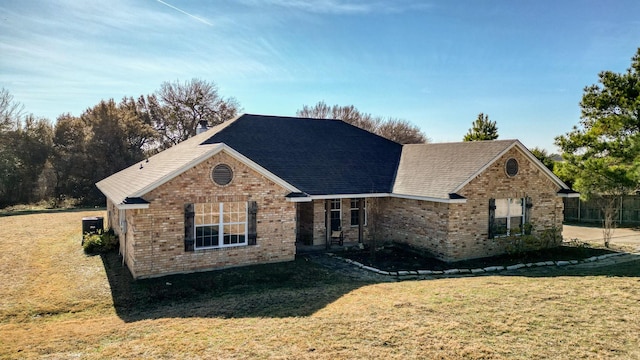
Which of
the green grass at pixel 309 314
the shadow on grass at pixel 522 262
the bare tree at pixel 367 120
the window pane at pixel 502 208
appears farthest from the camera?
the bare tree at pixel 367 120

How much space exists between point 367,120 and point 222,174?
50.5m

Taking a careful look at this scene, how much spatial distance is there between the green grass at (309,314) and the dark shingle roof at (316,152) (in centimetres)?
488

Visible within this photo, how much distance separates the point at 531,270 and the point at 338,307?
28.2 feet

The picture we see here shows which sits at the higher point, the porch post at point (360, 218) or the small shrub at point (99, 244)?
the porch post at point (360, 218)

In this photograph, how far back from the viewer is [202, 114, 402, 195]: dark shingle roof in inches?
698

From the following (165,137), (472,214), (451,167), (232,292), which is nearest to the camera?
(232,292)

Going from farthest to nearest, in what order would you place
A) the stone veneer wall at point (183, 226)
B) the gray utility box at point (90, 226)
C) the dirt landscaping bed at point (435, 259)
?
the gray utility box at point (90, 226) → the dirt landscaping bed at point (435, 259) → the stone veneer wall at point (183, 226)

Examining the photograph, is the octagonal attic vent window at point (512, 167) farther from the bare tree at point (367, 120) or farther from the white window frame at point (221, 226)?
the bare tree at point (367, 120)

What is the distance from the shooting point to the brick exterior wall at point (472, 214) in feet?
50.9

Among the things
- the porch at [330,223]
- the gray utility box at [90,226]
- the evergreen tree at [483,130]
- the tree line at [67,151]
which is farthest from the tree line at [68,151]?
the evergreen tree at [483,130]

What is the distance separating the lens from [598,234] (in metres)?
22.3

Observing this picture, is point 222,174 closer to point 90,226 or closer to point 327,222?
point 327,222

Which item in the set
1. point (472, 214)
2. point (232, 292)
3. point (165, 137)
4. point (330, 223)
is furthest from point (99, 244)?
point (165, 137)

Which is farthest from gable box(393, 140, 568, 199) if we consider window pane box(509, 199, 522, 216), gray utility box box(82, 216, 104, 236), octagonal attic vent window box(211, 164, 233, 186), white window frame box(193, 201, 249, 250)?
gray utility box box(82, 216, 104, 236)
